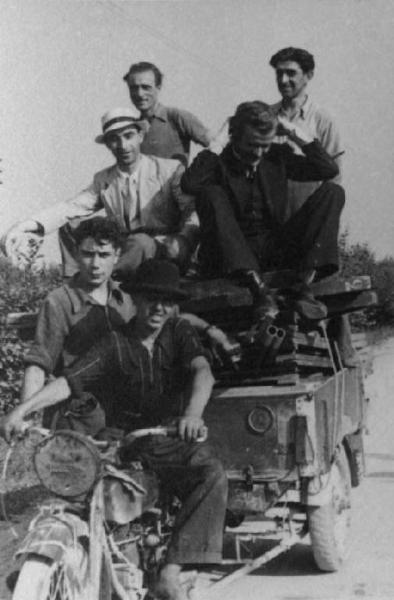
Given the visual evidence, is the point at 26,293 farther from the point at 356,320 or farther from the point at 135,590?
the point at 356,320

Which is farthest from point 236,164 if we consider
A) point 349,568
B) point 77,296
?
point 349,568

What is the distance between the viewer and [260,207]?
193 inches

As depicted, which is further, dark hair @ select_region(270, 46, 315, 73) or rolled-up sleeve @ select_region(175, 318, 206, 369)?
dark hair @ select_region(270, 46, 315, 73)

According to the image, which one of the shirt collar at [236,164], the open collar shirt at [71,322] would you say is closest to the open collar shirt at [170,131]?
the shirt collar at [236,164]

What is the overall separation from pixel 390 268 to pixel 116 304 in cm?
1667

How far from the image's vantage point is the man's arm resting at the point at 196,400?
3.09 meters

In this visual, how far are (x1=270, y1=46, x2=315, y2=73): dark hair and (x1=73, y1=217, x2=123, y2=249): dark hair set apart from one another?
6.56ft

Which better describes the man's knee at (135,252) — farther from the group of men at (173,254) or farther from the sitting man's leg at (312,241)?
the sitting man's leg at (312,241)

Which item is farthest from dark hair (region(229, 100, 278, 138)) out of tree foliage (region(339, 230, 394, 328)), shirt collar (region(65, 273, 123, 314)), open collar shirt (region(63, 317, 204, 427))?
tree foliage (region(339, 230, 394, 328))

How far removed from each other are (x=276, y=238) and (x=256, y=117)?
715 mm

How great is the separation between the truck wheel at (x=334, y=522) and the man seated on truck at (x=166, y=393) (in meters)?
1.09

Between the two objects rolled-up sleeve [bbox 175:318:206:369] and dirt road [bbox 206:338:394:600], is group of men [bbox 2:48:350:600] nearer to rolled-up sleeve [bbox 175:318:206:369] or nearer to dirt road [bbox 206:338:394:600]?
rolled-up sleeve [bbox 175:318:206:369]

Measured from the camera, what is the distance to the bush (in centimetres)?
695

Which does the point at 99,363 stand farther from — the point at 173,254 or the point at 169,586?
the point at 173,254
